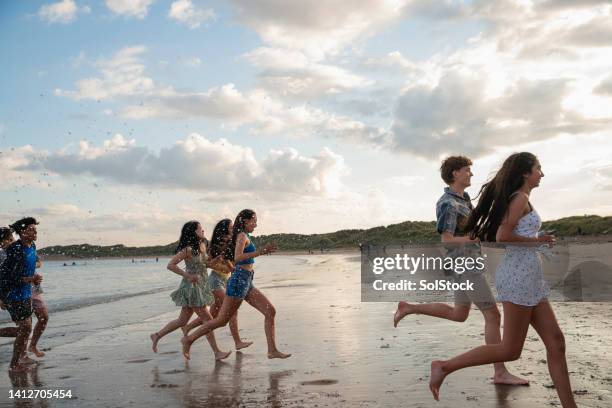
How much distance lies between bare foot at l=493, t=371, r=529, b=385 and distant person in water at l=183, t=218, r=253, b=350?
3.94 metres

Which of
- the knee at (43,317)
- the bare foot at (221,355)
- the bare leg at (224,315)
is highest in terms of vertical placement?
the bare leg at (224,315)

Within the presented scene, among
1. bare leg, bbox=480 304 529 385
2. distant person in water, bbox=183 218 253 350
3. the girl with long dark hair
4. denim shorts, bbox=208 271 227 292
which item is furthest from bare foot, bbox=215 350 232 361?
the girl with long dark hair

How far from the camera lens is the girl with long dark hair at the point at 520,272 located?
15.0 feet

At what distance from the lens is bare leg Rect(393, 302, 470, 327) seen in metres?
6.14

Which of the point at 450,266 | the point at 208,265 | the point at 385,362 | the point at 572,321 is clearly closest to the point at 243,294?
the point at 208,265

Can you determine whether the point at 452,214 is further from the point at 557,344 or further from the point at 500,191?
the point at 557,344

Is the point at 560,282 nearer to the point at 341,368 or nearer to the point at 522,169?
the point at 341,368

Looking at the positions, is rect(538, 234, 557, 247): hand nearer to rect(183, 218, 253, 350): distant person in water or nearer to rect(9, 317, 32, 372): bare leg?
rect(183, 218, 253, 350): distant person in water

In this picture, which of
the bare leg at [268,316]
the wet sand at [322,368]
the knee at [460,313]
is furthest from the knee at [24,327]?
the knee at [460,313]

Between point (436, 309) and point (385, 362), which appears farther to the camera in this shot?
point (385, 362)

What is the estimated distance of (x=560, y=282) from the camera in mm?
17953

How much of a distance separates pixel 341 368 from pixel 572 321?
499cm

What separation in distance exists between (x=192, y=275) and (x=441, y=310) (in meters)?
3.74

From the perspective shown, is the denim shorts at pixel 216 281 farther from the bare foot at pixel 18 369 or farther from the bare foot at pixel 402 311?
the bare foot at pixel 402 311
